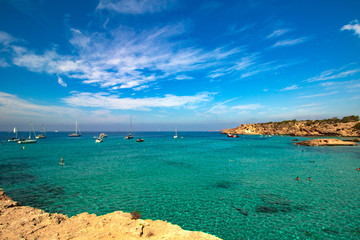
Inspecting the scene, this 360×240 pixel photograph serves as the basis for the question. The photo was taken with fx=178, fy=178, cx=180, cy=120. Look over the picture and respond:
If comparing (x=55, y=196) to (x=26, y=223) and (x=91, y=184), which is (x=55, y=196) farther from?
(x=26, y=223)

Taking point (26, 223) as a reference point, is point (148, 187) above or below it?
below

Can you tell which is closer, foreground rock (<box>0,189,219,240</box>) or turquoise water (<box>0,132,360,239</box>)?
foreground rock (<box>0,189,219,240</box>)

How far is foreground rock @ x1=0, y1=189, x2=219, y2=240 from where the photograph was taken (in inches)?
392

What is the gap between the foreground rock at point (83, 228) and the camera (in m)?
9.96

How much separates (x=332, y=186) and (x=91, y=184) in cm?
3184

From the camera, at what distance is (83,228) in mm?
11062

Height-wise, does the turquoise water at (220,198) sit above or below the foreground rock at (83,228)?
below

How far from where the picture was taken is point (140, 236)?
32.7ft

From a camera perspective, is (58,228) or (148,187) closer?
(58,228)

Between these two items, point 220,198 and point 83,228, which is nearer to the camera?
point 83,228

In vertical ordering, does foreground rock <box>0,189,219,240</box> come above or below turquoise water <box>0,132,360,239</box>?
above

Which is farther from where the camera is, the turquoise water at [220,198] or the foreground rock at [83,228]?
the turquoise water at [220,198]

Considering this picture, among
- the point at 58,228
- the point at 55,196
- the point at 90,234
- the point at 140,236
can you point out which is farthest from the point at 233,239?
the point at 55,196

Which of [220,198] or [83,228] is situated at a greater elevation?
[83,228]
